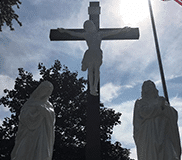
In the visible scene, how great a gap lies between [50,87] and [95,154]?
1.59 metres

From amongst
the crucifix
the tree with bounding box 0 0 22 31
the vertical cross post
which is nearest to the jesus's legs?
the crucifix

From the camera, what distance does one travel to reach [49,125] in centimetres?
404

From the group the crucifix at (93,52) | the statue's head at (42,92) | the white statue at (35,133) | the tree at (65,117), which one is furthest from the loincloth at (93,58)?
the tree at (65,117)

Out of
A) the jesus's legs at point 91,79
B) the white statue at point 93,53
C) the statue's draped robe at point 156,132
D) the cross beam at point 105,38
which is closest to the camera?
the statue's draped robe at point 156,132

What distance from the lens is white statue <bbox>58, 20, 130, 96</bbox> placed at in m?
4.87

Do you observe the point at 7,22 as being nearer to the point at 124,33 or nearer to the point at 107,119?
the point at 124,33

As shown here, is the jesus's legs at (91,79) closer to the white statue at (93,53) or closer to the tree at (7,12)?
the white statue at (93,53)

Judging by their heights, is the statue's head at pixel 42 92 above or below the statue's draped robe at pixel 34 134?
above

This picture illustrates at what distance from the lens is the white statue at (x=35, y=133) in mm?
3650

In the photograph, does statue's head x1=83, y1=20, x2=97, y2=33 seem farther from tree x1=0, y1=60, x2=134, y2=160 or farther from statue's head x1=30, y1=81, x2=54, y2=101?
tree x1=0, y1=60, x2=134, y2=160

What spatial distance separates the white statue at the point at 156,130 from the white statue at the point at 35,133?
5.30ft

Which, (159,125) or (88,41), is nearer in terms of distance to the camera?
(159,125)

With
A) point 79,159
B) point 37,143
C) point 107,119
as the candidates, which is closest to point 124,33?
point 37,143

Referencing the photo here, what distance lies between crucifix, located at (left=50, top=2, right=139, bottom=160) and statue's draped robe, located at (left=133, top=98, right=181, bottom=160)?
820mm
